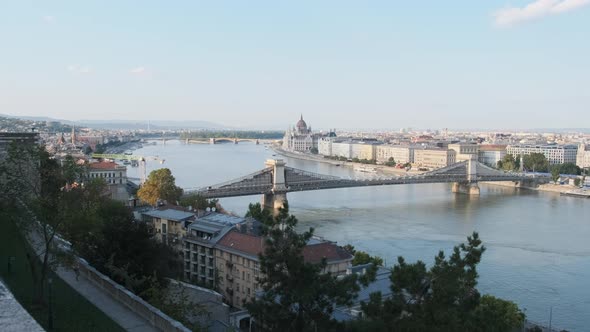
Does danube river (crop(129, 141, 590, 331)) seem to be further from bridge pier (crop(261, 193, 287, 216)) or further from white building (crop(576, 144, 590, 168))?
white building (crop(576, 144, 590, 168))

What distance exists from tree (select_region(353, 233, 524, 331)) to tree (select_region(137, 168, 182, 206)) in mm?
14776

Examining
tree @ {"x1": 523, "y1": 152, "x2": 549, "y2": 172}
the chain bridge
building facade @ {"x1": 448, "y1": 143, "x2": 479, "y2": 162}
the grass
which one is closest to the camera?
the grass

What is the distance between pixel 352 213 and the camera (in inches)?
904

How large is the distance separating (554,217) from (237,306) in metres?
15.9

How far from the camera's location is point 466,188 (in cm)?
3303

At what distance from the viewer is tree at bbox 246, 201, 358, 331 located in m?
4.79

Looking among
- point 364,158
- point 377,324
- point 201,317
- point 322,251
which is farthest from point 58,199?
point 364,158

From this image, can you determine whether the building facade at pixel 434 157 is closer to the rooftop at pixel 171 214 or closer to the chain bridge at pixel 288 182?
the chain bridge at pixel 288 182

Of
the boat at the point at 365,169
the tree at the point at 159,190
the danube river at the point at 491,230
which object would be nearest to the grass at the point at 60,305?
the danube river at the point at 491,230

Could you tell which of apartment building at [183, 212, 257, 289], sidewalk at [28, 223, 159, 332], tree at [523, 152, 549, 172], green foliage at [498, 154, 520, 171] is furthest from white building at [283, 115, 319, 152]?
sidewalk at [28, 223, 159, 332]

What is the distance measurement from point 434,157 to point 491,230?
112 feet

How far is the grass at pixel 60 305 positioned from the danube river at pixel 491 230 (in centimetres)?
778

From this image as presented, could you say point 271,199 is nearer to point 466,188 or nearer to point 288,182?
point 288,182

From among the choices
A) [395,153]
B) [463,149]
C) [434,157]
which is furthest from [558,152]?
[395,153]
